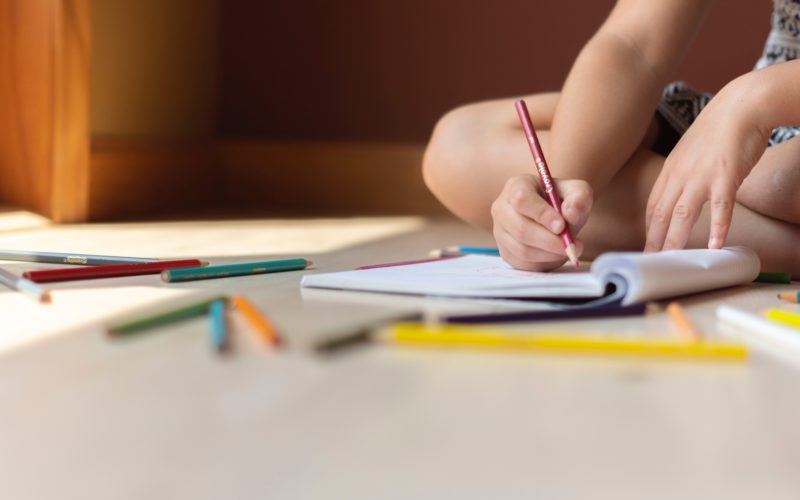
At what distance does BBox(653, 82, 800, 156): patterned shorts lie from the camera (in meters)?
1.04

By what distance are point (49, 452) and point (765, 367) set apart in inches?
14.7

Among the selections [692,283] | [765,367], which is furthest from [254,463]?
[692,283]

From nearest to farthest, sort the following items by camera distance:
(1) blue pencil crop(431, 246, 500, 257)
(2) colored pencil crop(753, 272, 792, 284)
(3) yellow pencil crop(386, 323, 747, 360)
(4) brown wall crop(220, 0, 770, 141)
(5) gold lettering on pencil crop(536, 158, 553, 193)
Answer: (3) yellow pencil crop(386, 323, 747, 360)
(5) gold lettering on pencil crop(536, 158, 553, 193)
(2) colored pencil crop(753, 272, 792, 284)
(1) blue pencil crop(431, 246, 500, 257)
(4) brown wall crop(220, 0, 770, 141)

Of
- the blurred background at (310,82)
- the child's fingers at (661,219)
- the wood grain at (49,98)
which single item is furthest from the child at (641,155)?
the blurred background at (310,82)

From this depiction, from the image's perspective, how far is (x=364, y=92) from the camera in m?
2.04

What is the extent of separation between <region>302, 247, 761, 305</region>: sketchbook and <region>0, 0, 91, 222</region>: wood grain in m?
0.81

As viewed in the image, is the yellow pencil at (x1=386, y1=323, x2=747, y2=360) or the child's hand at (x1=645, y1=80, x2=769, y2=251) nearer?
the yellow pencil at (x1=386, y1=323, x2=747, y2=360)

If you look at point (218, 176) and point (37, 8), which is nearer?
point (37, 8)

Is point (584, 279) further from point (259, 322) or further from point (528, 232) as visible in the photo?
point (259, 322)

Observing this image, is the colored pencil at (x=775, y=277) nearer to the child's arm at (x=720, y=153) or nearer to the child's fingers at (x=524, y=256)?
the child's arm at (x=720, y=153)

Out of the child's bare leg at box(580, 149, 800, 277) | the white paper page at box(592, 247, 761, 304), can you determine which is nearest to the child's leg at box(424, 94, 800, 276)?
the child's bare leg at box(580, 149, 800, 277)

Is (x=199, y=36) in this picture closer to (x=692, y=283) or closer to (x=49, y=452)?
(x=692, y=283)

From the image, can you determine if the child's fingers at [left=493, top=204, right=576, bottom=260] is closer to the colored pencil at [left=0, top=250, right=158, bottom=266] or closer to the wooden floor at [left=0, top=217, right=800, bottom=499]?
the wooden floor at [left=0, top=217, right=800, bottom=499]

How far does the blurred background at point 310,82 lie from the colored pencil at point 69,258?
762mm
